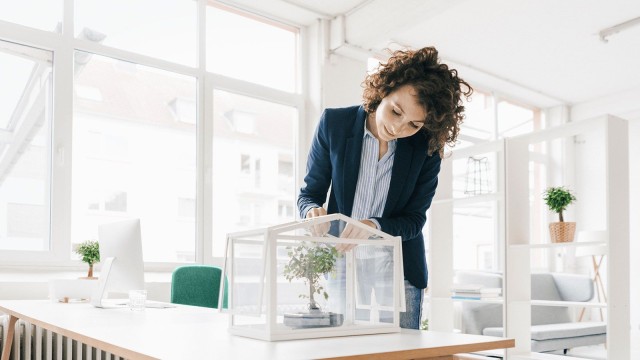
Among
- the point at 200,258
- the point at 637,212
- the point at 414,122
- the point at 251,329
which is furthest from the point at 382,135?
the point at 637,212

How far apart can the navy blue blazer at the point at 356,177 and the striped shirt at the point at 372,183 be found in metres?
0.02

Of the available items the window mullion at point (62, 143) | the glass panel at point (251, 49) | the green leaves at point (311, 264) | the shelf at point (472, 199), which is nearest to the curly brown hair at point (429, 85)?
the green leaves at point (311, 264)

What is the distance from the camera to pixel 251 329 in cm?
137

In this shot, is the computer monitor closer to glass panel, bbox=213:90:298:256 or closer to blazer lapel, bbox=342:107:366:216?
blazer lapel, bbox=342:107:366:216

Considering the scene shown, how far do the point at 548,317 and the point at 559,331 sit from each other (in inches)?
28.3

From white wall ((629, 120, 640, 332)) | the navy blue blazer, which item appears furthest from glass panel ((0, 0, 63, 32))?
white wall ((629, 120, 640, 332))

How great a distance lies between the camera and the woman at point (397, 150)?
163 centimetres

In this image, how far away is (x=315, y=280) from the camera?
4.60 feet

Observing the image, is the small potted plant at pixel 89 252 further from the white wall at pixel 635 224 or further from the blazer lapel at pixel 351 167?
the white wall at pixel 635 224

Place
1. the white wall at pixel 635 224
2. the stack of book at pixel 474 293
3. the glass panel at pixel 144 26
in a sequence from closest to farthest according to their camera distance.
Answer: the stack of book at pixel 474 293 < the glass panel at pixel 144 26 < the white wall at pixel 635 224

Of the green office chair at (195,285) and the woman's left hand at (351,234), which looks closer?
the woman's left hand at (351,234)

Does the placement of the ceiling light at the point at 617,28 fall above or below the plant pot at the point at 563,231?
above

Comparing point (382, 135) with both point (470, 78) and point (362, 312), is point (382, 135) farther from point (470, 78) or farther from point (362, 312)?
point (470, 78)

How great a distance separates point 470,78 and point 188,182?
357 centimetres
